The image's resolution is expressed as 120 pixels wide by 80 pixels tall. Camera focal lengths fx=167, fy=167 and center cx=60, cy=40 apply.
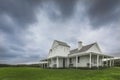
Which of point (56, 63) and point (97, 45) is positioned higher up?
point (97, 45)

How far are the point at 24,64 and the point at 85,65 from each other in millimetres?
23015

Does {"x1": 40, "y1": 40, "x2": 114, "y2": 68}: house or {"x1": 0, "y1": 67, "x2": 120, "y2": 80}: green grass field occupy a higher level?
{"x1": 40, "y1": 40, "x2": 114, "y2": 68}: house

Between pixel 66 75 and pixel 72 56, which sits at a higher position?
pixel 72 56

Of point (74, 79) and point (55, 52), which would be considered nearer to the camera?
point (74, 79)

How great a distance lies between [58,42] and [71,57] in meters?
4.96

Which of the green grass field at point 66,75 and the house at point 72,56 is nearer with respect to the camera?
the green grass field at point 66,75

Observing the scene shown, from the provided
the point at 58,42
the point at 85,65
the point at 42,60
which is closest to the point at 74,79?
the point at 85,65

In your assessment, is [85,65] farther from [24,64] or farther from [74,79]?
[24,64]

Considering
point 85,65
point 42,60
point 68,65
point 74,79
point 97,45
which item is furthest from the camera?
point 42,60

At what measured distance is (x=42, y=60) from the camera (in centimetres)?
4934

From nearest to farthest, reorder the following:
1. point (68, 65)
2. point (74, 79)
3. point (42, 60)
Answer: point (74, 79) → point (68, 65) → point (42, 60)

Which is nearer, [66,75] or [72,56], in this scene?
[66,75]

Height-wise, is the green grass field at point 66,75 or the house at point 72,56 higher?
the house at point 72,56

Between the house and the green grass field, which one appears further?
the house
